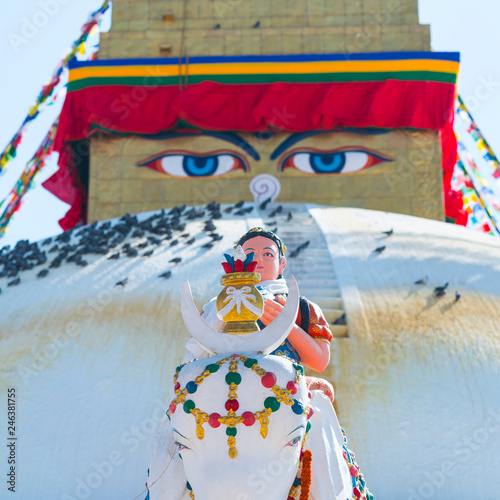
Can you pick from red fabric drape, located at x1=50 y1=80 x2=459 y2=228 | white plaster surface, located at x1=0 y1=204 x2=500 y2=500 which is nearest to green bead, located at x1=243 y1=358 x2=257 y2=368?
white plaster surface, located at x1=0 y1=204 x2=500 y2=500

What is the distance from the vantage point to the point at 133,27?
1390 centimetres

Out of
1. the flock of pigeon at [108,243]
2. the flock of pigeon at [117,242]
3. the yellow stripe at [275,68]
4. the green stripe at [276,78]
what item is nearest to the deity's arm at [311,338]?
the flock of pigeon at [117,242]

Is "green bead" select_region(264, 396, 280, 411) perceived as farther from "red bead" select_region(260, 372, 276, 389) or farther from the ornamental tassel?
the ornamental tassel

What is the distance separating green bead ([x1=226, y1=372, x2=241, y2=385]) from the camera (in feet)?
8.46

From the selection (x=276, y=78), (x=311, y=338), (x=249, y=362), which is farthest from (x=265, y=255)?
(x=276, y=78)

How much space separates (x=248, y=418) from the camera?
253cm

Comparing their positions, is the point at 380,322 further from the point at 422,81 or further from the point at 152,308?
the point at 422,81

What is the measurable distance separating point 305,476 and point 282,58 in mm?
10887

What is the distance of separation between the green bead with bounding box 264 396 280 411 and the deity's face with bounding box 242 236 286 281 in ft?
2.97

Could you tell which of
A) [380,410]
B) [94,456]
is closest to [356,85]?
[380,410]

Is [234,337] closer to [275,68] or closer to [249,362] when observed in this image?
[249,362]

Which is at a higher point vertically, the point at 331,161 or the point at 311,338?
the point at 331,161

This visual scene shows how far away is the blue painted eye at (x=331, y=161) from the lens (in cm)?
1258

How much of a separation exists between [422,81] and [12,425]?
883cm
